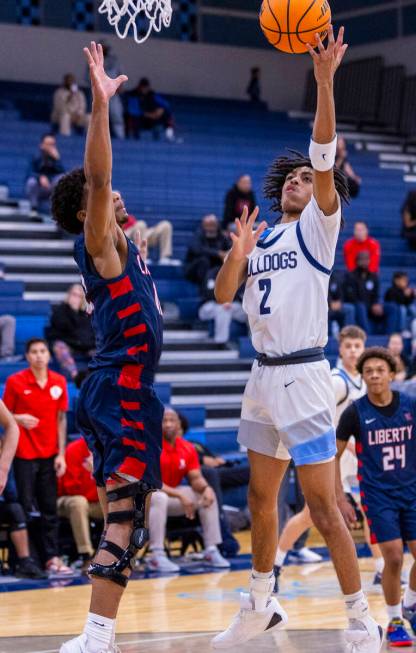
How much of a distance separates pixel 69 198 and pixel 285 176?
1.30 metres

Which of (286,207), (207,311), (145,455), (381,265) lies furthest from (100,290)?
(381,265)

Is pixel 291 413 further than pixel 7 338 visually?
No

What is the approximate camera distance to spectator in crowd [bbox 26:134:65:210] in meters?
16.5

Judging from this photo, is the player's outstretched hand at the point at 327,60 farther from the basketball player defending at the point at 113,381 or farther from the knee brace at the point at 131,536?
the knee brace at the point at 131,536

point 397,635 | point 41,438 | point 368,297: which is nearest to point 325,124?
point 397,635

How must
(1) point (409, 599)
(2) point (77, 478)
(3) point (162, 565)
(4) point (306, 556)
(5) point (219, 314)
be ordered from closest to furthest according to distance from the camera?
(1) point (409, 599)
(3) point (162, 565)
(2) point (77, 478)
(4) point (306, 556)
(5) point (219, 314)

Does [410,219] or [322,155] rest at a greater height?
[322,155]

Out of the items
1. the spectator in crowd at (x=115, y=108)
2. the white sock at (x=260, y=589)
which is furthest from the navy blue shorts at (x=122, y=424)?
the spectator in crowd at (x=115, y=108)

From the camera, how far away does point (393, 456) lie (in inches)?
296

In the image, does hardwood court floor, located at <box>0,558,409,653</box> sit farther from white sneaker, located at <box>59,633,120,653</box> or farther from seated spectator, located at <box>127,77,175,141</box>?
seated spectator, located at <box>127,77,175,141</box>

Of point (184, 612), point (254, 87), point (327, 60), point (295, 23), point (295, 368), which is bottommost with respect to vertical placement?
point (184, 612)

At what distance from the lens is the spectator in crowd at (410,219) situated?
62.4 ft

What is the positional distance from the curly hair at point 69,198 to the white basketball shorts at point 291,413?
1.18 metres

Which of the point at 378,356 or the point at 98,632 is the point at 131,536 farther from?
the point at 378,356
